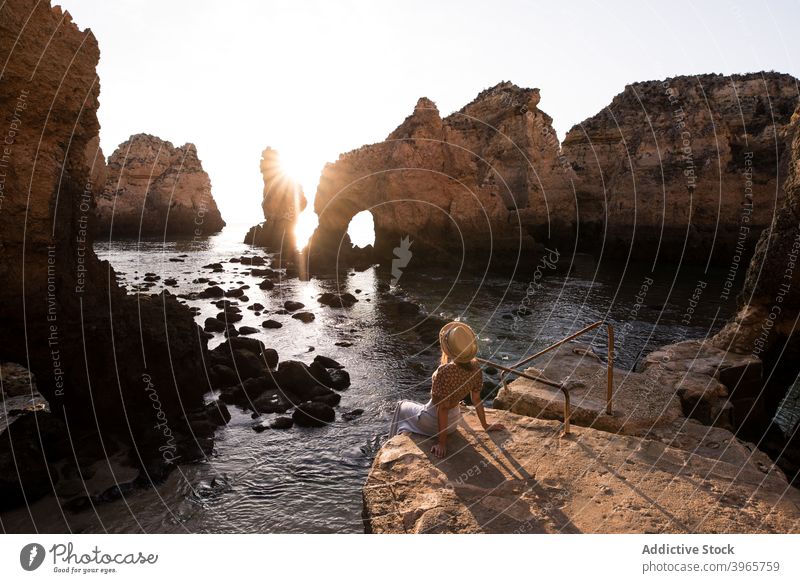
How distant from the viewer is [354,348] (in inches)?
638

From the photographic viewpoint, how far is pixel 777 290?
29.2 ft

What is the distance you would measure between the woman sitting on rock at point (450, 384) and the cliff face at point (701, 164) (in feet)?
111

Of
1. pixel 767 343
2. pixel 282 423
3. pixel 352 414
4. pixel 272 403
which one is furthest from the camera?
pixel 272 403

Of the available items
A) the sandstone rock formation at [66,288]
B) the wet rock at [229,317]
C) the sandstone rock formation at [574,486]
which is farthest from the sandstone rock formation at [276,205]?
the sandstone rock formation at [574,486]

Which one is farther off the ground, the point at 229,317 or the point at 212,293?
the point at 212,293

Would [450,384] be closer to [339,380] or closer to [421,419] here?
[421,419]

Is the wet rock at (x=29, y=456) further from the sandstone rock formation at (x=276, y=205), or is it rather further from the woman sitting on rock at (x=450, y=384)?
the sandstone rock formation at (x=276, y=205)

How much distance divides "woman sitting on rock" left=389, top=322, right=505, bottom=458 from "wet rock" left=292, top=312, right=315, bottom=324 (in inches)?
579

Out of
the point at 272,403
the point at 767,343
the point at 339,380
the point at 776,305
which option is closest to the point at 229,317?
the point at 339,380

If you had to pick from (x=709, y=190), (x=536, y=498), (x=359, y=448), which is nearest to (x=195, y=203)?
(x=709, y=190)

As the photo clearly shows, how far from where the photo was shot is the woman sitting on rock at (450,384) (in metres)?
5.09

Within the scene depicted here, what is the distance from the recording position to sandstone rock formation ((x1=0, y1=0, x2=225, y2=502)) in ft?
25.2

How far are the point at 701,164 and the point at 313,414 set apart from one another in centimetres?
Answer: 3887
